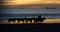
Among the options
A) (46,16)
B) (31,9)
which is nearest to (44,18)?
(46,16)

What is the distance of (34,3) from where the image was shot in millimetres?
2471

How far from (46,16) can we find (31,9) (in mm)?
303

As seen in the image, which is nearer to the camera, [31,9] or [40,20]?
[40,20]

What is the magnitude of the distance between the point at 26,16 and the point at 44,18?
1.06 ft

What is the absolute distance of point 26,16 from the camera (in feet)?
7.91
